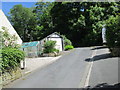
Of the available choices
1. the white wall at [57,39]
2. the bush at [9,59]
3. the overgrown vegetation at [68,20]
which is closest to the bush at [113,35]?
the bush at [9,59]

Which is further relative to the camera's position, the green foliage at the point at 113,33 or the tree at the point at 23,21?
the tree at the point at 23,21

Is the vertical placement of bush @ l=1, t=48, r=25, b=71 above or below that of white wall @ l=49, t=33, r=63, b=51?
below

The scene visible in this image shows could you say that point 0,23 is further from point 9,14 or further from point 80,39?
point 9,14

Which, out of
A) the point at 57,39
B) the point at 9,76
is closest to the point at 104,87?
the point at 9,76

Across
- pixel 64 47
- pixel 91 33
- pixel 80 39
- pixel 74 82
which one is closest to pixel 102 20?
pixel 91 33

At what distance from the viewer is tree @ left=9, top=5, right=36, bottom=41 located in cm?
3356

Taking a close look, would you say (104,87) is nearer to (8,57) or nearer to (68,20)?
(8,57)

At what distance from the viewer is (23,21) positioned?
113 ft

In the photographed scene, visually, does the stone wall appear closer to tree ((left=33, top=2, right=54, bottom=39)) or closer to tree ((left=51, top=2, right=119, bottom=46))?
tree ((left=51, top=2, right=119, bottom=46))

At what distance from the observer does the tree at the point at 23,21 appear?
1321 inches

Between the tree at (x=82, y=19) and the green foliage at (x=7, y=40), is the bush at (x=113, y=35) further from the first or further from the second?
the tree at (x=82, y=19)

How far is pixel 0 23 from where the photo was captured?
30.3 feet

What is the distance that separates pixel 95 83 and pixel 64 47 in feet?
60.1

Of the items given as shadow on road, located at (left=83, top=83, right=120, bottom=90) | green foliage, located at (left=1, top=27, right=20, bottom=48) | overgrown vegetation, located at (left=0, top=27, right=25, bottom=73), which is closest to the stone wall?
overgrown vegetation, located at (left=0, top=27, right=25, bottom=73)
